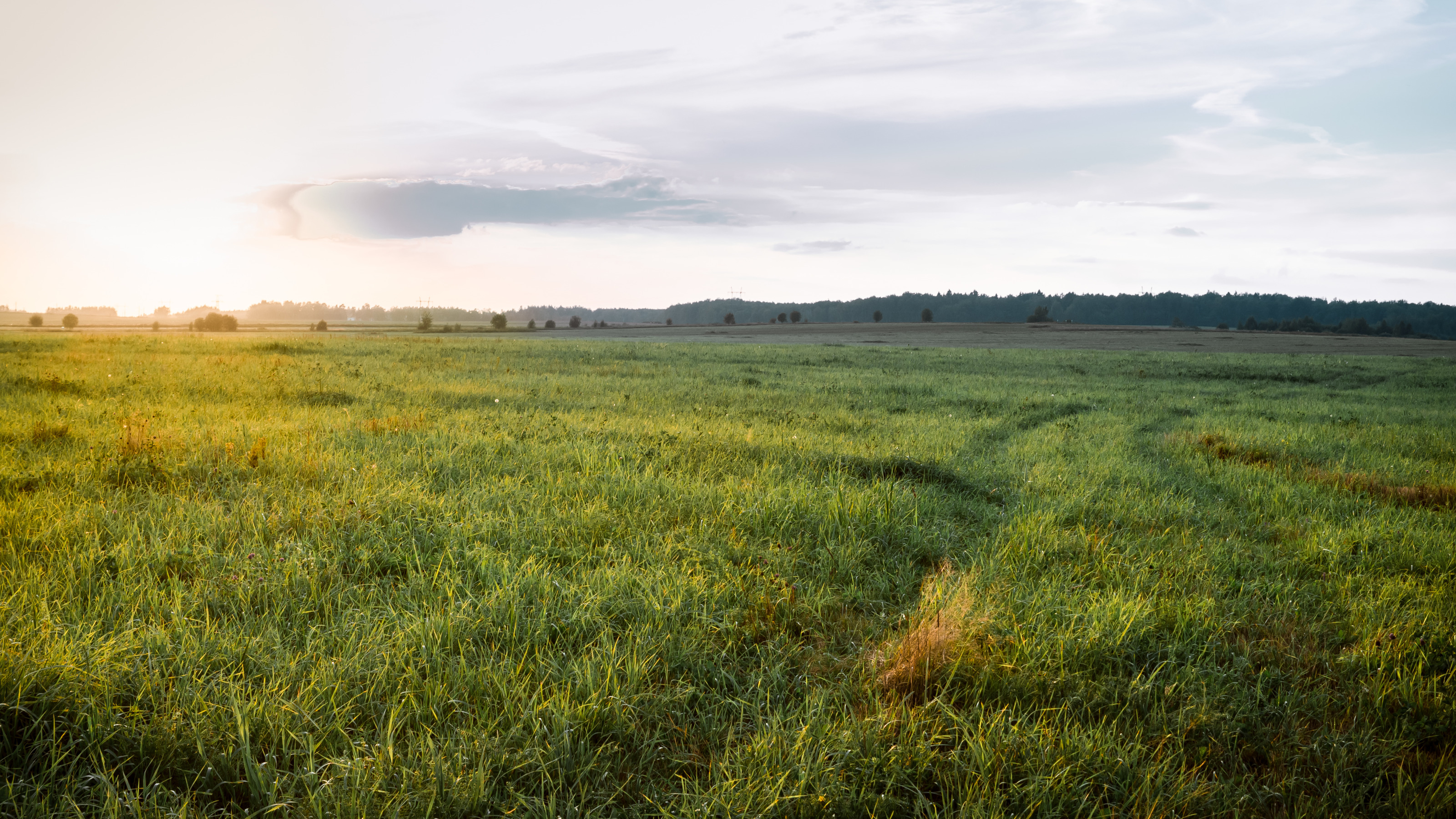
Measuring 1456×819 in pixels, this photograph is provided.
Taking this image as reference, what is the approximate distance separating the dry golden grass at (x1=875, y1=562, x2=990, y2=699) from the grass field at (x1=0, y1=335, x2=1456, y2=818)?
3cm

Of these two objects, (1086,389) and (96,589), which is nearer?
(96,589)

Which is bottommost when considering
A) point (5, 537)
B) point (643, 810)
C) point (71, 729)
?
point (643, 810)

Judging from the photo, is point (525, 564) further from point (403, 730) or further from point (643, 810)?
point (643, 810)

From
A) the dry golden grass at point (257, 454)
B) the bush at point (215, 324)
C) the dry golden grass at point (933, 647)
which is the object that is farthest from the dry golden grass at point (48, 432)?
the bush at point (215, 324)

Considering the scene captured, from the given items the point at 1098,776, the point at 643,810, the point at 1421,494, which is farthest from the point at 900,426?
the point at 643,810

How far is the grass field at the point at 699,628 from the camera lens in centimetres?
287

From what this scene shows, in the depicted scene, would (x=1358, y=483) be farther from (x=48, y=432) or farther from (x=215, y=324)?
(x=215, y=324)

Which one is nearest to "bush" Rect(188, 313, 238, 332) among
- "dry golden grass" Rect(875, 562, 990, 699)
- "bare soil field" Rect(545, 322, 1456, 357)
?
"bare soil field" Rect(545, 322, 1456, 357)

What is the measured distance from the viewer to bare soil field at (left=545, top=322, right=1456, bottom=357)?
62750 mm

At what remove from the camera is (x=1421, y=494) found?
7.74m

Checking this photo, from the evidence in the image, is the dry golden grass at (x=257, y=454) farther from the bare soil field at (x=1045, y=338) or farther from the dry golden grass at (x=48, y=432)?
the bare soil field at (x=1045, y=338)

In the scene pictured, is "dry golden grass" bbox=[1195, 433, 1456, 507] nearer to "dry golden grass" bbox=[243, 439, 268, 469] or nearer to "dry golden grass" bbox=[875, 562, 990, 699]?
"dry golden grass" bbox=[875, 562, 990, 699]

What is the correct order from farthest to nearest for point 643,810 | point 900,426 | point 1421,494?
point 900,426 → point 1421,494 → point 643,810

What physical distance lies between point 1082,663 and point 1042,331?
99299 mm
